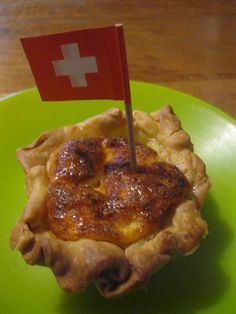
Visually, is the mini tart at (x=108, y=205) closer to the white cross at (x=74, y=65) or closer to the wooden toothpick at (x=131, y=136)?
the wooden toothpick at (x=131, y=136)

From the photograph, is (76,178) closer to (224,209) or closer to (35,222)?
(35,222)

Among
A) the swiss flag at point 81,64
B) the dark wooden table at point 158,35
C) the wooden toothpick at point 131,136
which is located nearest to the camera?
the swiss flag at point 81,64

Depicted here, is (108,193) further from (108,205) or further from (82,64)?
(82,64)

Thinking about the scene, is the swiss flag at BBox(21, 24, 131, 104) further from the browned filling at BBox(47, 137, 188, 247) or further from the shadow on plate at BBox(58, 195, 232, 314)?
the shadow on plate at BBox(58, 195, 232, 314)

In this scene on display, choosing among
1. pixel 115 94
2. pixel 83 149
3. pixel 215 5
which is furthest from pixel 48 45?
pixel 215 5

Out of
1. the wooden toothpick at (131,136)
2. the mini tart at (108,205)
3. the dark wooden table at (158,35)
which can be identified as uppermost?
the wooden toothpick at (131,136)

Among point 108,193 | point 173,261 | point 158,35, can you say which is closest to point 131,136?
point 108,193

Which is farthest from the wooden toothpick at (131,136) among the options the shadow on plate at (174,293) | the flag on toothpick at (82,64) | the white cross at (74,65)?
the shadow on plate at (174,293)
